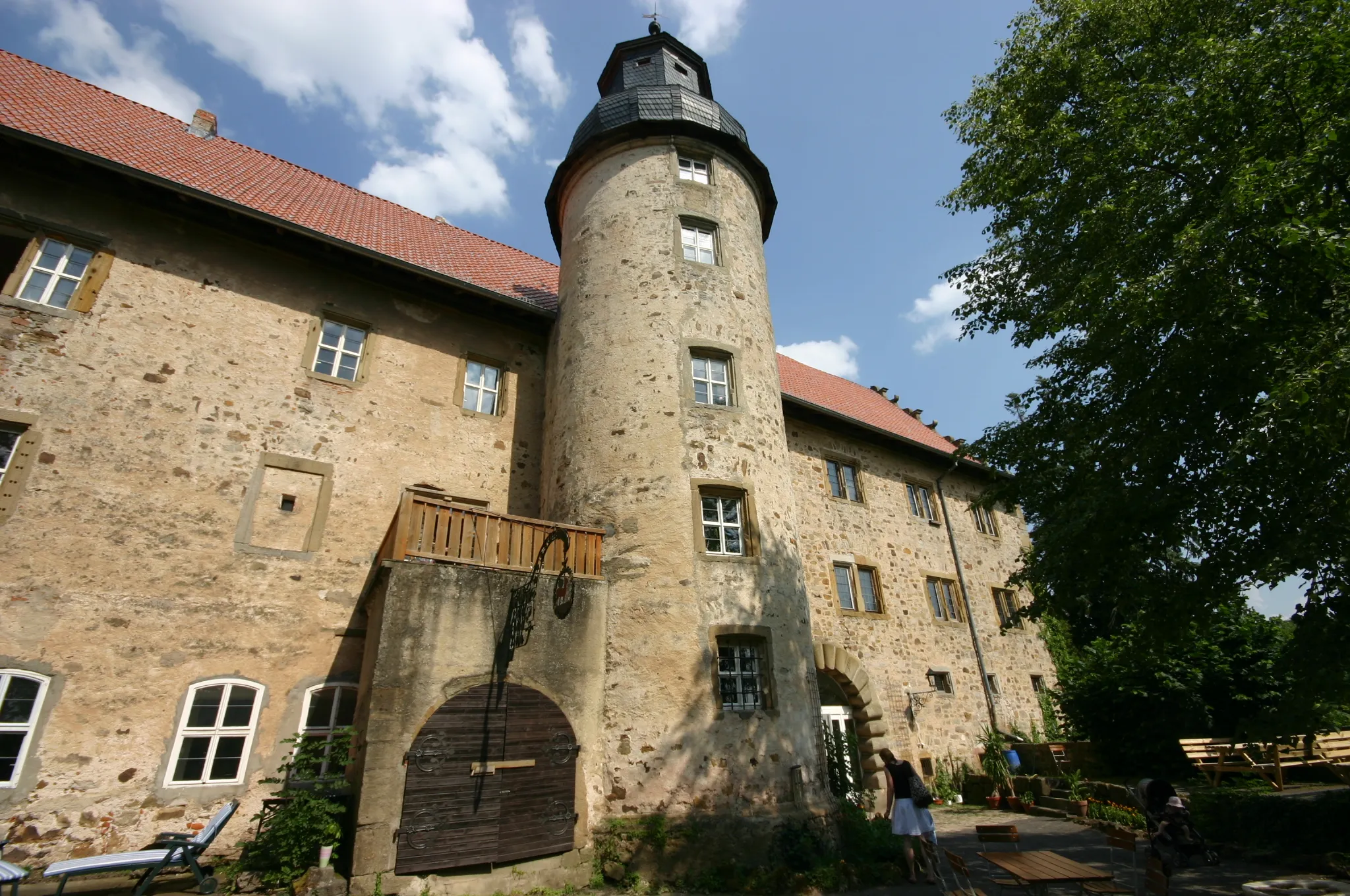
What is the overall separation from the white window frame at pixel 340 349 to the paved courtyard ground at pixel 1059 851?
34.9 ft

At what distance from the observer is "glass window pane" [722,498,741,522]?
1050 centimetres

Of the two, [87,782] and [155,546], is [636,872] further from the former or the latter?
[155,546]

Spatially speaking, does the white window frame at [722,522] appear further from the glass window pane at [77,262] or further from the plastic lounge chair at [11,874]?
the glass window pane at [77,262]

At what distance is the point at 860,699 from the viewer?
14.0 m

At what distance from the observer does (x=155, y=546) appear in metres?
9.01

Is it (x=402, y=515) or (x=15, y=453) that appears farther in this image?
(x=15, y=453)

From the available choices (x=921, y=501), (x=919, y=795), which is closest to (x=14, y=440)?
(x=919, y=795)

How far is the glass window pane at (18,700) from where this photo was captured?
776cm

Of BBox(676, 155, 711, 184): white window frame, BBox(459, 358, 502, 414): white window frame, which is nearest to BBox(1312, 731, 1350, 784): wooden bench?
BBox(676, 155, 711, 184): white window frame

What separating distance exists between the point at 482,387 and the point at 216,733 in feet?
21.8

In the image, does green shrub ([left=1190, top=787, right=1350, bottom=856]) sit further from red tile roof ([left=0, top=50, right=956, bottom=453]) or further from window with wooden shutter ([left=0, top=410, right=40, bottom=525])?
window with wooden shutter ([left=0, top=410, right=40, bottom=525])

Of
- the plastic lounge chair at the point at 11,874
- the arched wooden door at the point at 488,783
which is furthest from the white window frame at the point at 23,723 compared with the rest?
the arched wooden door at the point at 488,783

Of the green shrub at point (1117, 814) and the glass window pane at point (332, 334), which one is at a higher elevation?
the glass window pane at point (332, 334)

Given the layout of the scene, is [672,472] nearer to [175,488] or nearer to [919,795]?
[919,795]
